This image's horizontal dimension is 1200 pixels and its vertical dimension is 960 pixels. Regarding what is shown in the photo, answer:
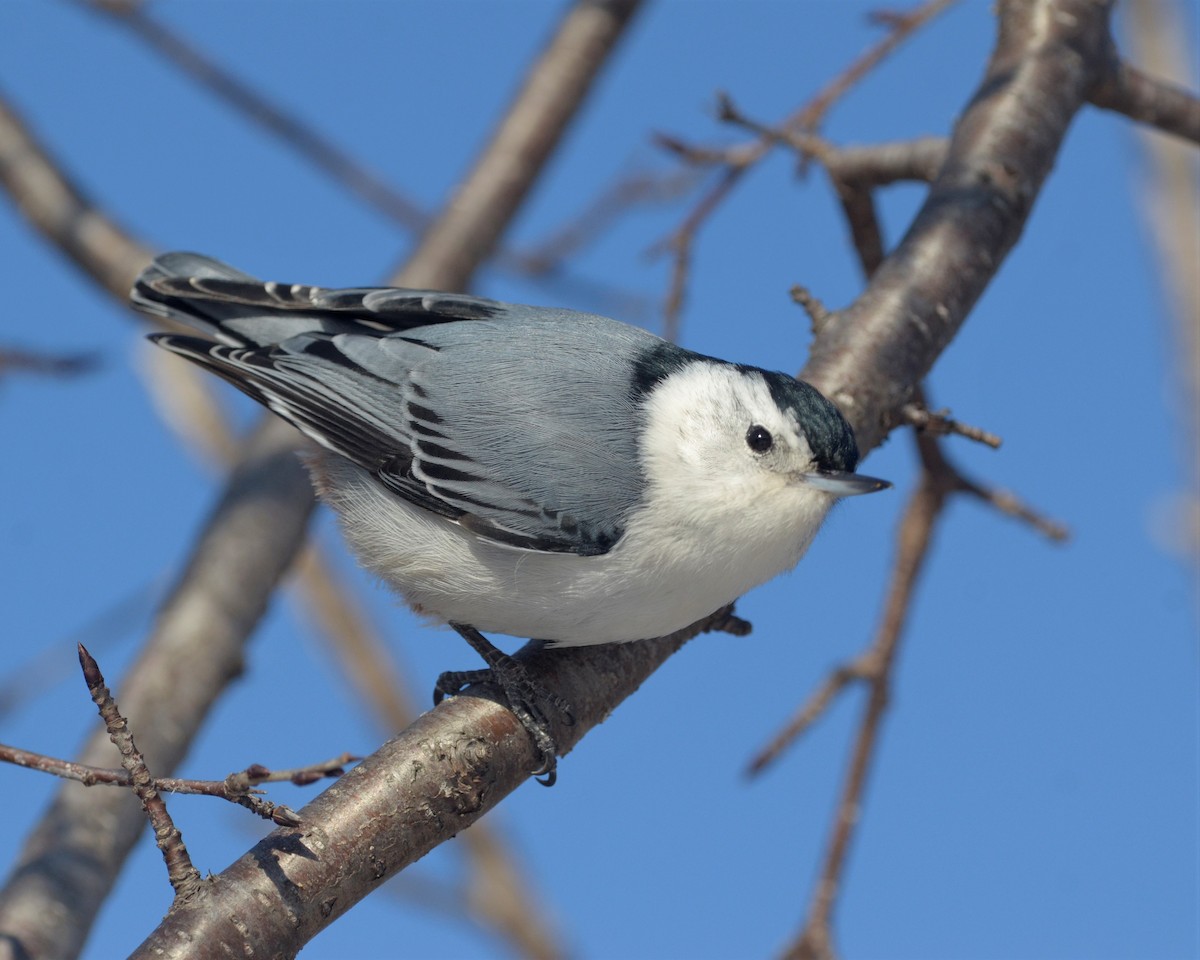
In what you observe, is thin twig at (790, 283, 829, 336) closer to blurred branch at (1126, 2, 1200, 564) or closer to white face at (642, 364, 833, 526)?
white face at (642, 364, 833, 526)

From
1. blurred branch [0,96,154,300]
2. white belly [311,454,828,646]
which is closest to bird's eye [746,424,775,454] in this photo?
white belly [311,454,828,646]

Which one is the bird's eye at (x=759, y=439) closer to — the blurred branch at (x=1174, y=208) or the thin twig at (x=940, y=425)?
the thin twig at (x=940, y=425)

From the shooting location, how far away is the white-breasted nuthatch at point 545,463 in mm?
1995

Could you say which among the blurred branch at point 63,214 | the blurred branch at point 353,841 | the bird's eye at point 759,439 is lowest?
the blurred branch at point 353,841

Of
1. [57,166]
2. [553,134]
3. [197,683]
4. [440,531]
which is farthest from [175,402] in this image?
[440,531]

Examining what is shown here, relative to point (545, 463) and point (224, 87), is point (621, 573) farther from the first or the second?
point (224, 87)

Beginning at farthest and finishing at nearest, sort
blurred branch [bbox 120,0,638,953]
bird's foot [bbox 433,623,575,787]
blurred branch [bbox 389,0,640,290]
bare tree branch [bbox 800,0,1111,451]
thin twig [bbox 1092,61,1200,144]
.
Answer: blurred branch [bbox 389,0,640,290], thin twig [bbox 1092,61,1200,144], bare tree branch [bbox 800,0,1111,451], bird's foot [bbox 433,623,575,787], blurred branch [bbox 120,0,638,953]

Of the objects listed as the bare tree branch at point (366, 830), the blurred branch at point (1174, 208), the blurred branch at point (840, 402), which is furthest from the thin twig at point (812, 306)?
the blurred branch at point (1174, 208)

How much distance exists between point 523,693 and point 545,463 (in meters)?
0.39

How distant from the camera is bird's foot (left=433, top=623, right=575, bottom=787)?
76.0 inches

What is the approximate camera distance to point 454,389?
218 cm

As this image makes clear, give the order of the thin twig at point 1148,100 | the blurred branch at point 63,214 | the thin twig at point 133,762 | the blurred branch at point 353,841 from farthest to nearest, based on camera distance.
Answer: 1. the blurred branch at point 63,214
2. the thin twig at point 1148,100
3. the blurred branch at point 353,841
4. the thin twig at point 133,762

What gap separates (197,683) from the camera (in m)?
2.72

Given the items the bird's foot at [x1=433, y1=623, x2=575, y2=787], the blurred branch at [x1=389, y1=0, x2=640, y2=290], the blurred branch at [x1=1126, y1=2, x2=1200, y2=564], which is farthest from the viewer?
the blurred branch at [x1=1126, y1=2, x2=1200, y2=564]
